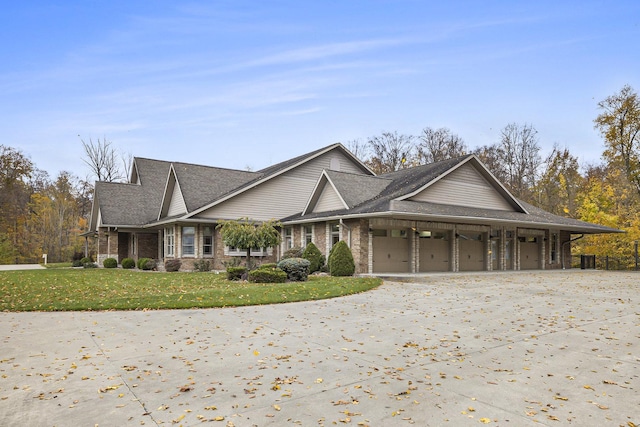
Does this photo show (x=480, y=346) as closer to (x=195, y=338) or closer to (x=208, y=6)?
(x=195, y=338)

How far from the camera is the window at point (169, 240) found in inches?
1029

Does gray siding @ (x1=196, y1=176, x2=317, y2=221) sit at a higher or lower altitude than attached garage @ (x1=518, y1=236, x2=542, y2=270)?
higher

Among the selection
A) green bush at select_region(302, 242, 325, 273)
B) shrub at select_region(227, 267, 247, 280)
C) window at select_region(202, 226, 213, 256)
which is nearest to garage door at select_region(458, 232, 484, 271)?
green bush at select_region(302, 242, 325, 273)

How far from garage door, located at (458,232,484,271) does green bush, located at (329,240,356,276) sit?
25.1ft

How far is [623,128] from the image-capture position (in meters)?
32.9

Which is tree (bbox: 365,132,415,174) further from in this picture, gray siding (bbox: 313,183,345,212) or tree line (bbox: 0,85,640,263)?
gray siding (bbox: 313,183,345,212)

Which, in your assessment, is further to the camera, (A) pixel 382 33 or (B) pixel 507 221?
(B) pixel 507 221

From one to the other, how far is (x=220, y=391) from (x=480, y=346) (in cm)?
423

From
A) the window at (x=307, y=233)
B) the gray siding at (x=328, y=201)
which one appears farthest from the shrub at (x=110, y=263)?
the gray siding at (x=328, y=201)

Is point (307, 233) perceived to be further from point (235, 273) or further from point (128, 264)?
point (128, 264)

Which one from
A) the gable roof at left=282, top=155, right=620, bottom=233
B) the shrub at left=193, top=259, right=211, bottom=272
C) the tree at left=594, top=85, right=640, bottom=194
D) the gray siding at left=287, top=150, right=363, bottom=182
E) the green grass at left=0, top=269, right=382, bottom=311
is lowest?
the shrub at left=193, top=259, right=211, bottom=272

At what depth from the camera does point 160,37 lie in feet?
50.6

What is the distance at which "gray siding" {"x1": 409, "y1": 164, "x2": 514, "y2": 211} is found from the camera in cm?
2333

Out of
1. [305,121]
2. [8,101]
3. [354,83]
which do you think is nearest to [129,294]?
[354,83]
